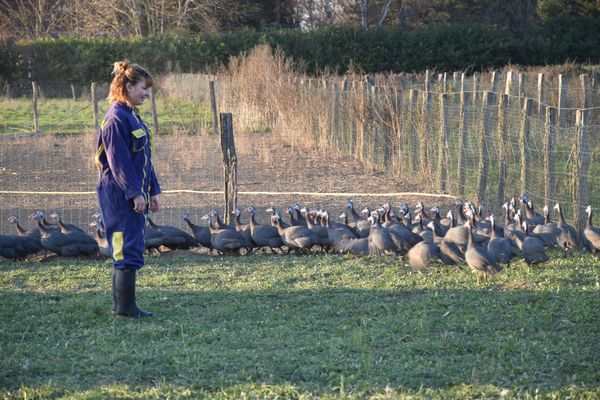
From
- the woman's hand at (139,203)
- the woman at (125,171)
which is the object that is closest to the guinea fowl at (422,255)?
the woman at (125,171)

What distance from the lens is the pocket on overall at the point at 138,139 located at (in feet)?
21.5

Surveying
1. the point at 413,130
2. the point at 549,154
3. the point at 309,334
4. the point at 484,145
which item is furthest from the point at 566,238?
the point at 413,130

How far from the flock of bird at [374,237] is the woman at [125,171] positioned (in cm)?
Answer: 341

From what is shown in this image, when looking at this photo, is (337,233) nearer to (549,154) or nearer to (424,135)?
(549,154)

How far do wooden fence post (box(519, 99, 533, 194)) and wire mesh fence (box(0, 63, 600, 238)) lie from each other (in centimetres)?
2

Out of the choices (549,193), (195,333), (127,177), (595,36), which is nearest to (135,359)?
(195,333)

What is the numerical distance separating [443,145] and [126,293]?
8.54 metres

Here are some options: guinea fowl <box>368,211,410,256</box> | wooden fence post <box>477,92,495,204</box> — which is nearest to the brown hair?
guinea fowl <box>368,211,410,256</box>

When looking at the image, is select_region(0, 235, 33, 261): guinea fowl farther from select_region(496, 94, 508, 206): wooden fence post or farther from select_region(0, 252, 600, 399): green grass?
select_region(496, 94, 508, 206): wooden fence post

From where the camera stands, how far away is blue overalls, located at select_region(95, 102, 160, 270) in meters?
6.46

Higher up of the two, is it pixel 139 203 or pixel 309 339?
pixel 139 203

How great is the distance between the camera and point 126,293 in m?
6.80

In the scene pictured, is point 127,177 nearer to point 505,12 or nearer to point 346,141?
point 346,141

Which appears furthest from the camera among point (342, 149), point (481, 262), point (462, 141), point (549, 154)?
point (342, 149)
